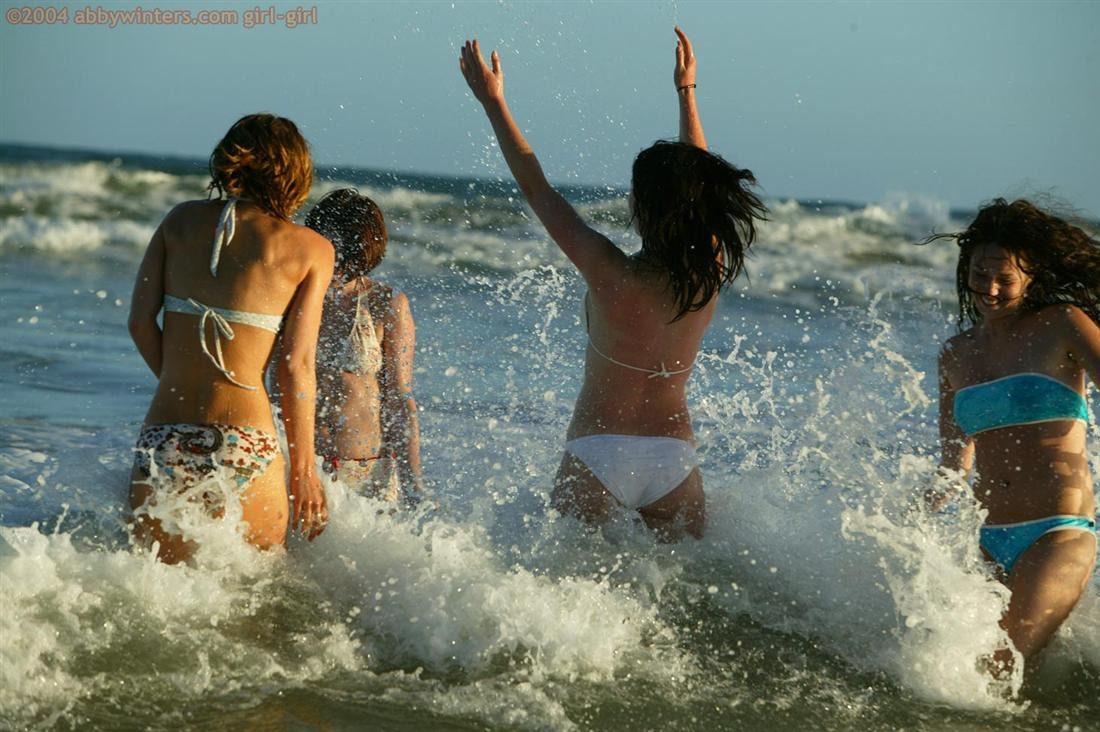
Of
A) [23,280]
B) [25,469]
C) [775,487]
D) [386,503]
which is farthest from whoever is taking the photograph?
[23,280]

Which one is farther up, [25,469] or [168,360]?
[168,360]

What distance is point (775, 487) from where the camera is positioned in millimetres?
5641

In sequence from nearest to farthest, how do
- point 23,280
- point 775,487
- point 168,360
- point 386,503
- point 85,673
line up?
point 85,673
point 168,360
point 386,503
point 775,487
point 23,280

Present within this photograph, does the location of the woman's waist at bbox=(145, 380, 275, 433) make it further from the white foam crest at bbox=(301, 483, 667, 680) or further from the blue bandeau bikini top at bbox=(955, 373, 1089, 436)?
the blue bandeau bikini top at bbox=(955, 373, 1089, 436)

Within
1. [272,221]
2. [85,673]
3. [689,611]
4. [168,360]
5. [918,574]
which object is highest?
[272,221]

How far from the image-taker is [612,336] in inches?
180

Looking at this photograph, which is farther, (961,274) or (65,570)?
(961,274)

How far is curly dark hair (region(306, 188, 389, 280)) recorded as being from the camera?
206 inches

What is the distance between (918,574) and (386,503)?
6.64 feet

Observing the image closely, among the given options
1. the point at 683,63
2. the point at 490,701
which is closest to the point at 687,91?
the point at 683,63

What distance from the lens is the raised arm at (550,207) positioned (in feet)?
14.4

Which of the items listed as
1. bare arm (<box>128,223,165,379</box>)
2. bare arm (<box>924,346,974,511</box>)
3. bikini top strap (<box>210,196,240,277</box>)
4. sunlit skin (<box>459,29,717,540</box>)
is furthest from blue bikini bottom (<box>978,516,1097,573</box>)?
bare arm (<box>128,223,165,379</box>)

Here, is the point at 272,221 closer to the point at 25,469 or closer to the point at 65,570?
the point at 65,570

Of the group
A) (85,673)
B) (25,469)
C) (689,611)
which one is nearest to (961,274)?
(689,611)
